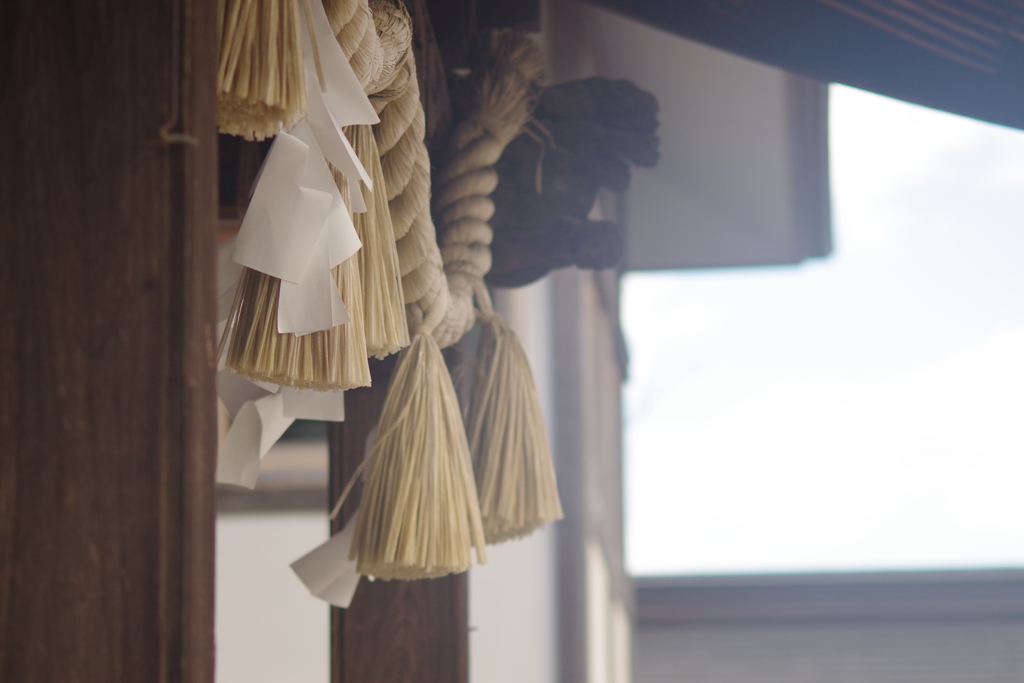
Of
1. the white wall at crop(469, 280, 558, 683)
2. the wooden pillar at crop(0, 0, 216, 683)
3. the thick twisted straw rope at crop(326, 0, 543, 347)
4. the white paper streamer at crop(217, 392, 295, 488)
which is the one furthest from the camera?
the white wall at crop(469, 280, 558, 683)

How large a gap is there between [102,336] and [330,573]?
11.7 inches

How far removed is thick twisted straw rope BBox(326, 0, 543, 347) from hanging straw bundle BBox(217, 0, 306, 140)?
0.05 meters

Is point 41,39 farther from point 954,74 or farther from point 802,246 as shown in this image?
point 802,246

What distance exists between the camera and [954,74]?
0.63 metres

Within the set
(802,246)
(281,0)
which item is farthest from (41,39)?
(802,246)

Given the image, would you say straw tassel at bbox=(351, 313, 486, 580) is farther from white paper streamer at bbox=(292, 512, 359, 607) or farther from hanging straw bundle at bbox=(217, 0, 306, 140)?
hanging straw bundle at bbox=(217, 0, 306, 140)

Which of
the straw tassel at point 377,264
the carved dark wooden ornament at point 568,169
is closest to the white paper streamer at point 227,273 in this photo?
the straw tassel at point 377,264

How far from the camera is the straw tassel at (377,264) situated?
37 centimetres

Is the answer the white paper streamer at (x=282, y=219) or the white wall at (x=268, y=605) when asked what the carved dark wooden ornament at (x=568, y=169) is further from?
the white wall at (x=268, y=605)

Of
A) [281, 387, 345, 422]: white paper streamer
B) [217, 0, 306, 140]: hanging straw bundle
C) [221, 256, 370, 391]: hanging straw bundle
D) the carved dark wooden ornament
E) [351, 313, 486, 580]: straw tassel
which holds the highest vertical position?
the carved dark wooden ornament

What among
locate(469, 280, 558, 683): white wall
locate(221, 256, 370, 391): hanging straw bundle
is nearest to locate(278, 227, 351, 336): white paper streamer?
locate(221, 256, 370, 391): hanging straw bundle

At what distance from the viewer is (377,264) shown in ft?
1.25

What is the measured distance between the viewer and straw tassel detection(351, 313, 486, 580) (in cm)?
42

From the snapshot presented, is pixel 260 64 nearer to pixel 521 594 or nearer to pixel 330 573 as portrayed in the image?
pixel 330 573
